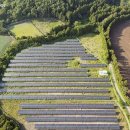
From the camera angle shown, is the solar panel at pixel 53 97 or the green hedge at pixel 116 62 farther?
the green hedge at pixel 116 62

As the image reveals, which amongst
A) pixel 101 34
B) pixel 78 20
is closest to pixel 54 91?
pixel 101 34

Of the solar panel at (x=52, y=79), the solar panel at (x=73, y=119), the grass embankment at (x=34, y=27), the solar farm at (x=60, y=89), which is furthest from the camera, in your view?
the grass embankment at (x=34, y=27)

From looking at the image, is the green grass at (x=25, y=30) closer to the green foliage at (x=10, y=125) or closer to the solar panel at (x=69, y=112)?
the solar panel at (x=69, y=112)

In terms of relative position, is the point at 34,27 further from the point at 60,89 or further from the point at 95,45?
the point at 60,89

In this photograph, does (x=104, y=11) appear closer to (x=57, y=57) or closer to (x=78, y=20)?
(x=78, y=20)

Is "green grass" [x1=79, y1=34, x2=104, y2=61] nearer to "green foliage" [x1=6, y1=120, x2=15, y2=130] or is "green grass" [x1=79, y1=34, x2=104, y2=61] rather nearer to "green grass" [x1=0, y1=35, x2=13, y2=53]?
"green grass" [x1=0, y1=35, x2=13, y2=53]

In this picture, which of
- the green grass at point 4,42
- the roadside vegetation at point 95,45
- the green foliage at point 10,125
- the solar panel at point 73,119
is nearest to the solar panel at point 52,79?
the roadside vegetation at point 95,45

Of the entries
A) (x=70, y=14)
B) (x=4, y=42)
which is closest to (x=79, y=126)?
(x=4, y=42)
